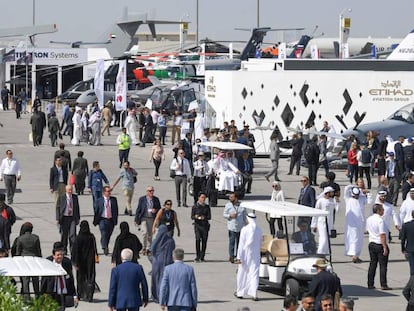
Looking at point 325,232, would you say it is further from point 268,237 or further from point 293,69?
point 293,69

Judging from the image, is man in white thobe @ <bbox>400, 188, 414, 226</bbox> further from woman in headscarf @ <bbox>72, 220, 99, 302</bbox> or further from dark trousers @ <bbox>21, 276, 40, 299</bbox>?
dark trousers @ <bbox>21, 276, 40, 299</bbox>

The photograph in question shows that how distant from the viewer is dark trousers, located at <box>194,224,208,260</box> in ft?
72.0

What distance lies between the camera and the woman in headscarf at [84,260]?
1839cm

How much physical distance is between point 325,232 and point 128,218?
8.53 m

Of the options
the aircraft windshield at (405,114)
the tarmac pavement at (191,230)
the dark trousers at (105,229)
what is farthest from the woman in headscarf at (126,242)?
the aircraft windshield at (405,114)

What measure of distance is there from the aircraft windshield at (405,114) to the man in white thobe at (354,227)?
53.3 ft

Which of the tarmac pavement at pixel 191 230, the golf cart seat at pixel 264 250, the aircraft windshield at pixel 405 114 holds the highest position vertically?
the aircraft windshield at pixel 405 114

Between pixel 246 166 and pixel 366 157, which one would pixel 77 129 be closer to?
pixel 366 157

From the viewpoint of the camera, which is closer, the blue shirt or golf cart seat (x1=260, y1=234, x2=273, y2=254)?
golf cart seat (x1=260, y1=234, x2=273, y2=254)

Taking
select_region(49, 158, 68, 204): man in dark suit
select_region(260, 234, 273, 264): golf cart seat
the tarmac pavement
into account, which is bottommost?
the tarmac pavement

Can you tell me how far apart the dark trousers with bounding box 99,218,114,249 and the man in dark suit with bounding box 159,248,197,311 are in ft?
21.1

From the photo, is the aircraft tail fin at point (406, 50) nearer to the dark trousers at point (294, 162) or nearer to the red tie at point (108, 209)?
the dark trousers at point (294, 162)

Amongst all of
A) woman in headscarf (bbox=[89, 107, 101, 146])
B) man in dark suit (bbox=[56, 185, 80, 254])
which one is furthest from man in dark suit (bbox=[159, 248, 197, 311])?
woman in headscarf (bbox=[89, 107, 101, 146])

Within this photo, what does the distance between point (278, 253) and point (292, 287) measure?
89 cm
